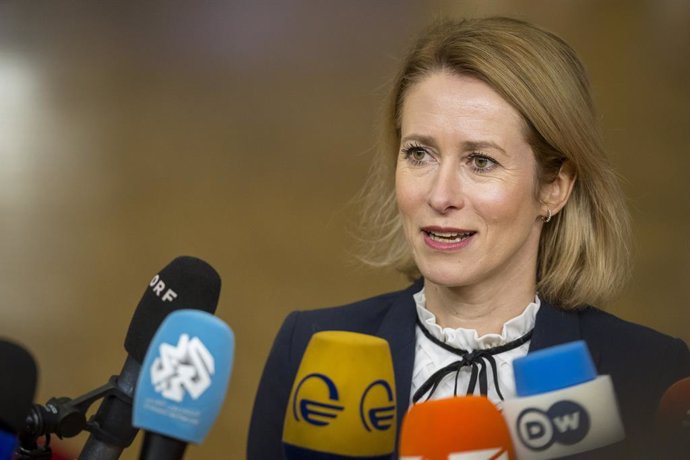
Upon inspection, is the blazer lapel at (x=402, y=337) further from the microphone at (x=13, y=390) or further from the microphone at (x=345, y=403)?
the microphone at (x=13, y=390)

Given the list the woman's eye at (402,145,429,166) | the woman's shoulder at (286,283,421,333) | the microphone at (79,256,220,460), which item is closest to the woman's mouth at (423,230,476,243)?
the woman's eye at (402,145,429,166)

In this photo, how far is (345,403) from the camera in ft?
3.35

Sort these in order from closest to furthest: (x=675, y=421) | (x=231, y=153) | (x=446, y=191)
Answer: (x=675, y=421) → (x=446, y=191) → (x=231, y=153)

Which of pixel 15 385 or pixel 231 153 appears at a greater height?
pixel 231 153

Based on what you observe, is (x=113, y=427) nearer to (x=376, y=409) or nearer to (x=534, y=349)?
(x=376, y=409)

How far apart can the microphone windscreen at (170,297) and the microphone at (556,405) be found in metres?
0.34

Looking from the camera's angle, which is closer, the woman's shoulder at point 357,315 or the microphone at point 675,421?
the microphone at point 675,421

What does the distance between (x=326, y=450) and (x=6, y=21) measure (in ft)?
16.5

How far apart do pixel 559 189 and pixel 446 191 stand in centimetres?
26

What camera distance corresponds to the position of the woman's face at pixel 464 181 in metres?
1.52

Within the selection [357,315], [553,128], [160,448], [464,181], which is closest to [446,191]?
[464,181]

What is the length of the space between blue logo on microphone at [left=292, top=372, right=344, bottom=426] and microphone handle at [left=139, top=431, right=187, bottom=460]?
198mm

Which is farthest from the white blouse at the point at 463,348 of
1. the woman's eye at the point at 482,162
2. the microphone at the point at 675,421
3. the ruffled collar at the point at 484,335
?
the microphone at the point at 675,421

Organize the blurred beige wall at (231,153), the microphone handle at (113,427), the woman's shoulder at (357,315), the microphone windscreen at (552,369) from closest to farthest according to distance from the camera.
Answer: the microphone windscreen at (552,369) → the microphone handle at (113,427) → the woman's shoulder at (357,315) → the blurred beige wall at (231,153)
